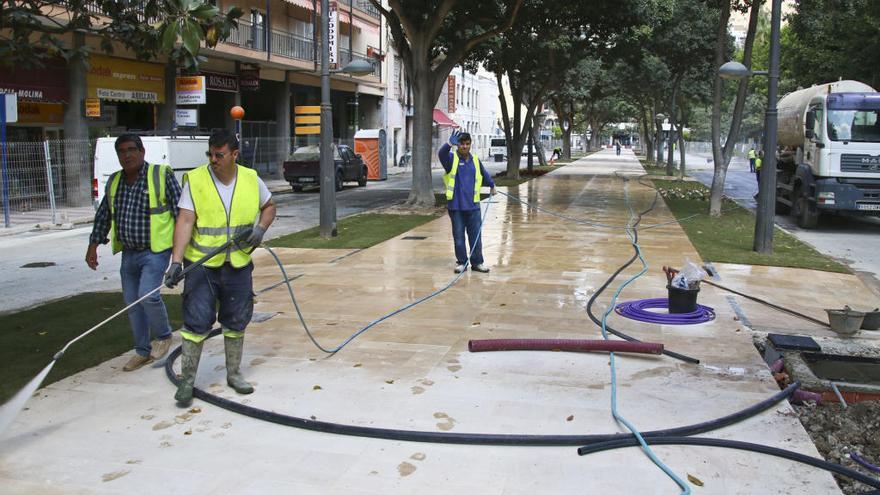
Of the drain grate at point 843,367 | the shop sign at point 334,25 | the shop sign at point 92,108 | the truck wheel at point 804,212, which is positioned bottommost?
the drain grate at point 843,367

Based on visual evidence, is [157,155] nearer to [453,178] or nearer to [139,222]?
[453,178]

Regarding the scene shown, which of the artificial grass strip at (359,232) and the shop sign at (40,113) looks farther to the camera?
the shop sign at (40,113)

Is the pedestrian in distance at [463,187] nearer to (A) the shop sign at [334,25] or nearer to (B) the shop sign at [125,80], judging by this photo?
(B) the shop sign at [125,80]

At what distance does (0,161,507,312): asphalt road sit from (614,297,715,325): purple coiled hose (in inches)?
252

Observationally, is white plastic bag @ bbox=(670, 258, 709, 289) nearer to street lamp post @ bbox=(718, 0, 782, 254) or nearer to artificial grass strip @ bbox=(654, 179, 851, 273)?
artificial grass strip @ bbox=(654, 179, 851, 273)

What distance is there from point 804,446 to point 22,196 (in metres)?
18.5

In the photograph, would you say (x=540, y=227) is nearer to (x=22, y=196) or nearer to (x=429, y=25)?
(x=429, y=25)

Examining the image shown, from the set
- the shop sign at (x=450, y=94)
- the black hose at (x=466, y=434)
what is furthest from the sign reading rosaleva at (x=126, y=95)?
the shop sign at (x=450, y=94)

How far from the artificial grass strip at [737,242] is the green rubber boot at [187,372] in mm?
8508

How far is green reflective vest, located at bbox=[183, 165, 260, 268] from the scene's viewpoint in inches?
200

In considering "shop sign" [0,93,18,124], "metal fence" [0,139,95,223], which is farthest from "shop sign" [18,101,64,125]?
"shop sign" [0,93,18,124]

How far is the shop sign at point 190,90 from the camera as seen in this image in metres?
26.1

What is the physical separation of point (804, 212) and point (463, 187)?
10356mm

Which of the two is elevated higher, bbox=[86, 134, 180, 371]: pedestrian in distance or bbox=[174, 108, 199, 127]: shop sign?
bbox=[174, 108, 199, 127]: shop sign
